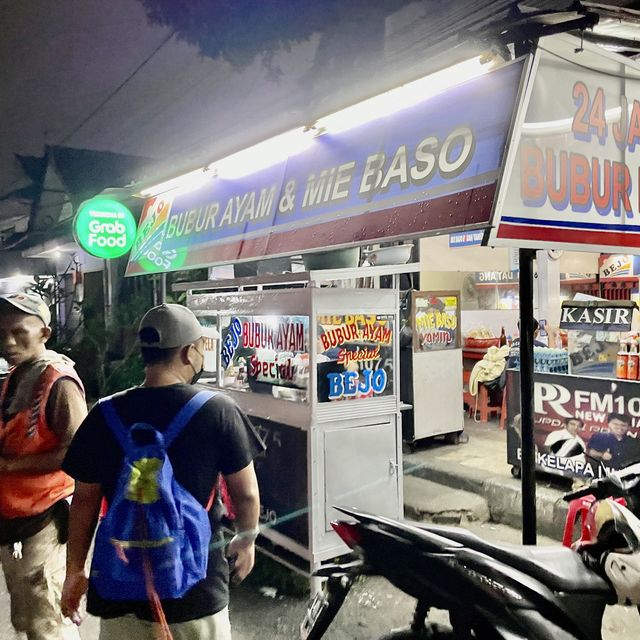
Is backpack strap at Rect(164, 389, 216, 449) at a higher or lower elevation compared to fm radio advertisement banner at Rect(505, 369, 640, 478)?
higher

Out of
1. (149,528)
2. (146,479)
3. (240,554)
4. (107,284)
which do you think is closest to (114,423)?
(146,479)

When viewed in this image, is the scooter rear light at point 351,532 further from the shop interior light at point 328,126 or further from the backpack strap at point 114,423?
the shop interior light at point 328,126

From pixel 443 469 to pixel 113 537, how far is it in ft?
16.2

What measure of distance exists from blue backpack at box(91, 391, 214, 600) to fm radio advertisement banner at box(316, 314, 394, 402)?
7.06 ft

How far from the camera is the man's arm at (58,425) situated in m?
3.05

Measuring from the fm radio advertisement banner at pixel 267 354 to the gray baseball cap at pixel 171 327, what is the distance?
193cm

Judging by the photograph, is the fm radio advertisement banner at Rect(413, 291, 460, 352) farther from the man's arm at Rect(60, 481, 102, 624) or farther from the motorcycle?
the man's arm at Rect(60, 481, 102, 624)

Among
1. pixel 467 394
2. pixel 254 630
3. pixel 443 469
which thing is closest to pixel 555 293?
pixel 467 394

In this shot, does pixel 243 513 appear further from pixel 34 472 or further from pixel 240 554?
pixel 34 472

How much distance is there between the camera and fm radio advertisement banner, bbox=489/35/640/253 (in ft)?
9.45

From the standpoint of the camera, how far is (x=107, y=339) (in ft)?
34.4

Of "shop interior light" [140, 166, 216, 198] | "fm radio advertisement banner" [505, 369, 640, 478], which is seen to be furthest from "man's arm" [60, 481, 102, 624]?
"fm radio advertisement banner" [505, 369, 640, 478]

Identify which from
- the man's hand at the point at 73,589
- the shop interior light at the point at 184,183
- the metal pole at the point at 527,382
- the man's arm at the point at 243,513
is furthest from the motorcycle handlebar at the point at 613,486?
the shop interior light at the point at 184,183

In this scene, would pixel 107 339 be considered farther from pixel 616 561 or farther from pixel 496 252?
pixel 616 561
